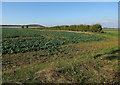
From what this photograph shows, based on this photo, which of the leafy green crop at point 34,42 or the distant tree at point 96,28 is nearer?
the leafy green crop at point 34,42

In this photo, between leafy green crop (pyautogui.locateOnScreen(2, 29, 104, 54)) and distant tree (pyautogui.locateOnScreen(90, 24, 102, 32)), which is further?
distant tree (pyautogui.locateOnScreen(90, 24, 102, 32))

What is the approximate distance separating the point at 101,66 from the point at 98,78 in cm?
168

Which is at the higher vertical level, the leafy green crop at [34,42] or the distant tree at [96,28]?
the distant tree at [96,28]

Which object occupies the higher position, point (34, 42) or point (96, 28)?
point (96, 28)

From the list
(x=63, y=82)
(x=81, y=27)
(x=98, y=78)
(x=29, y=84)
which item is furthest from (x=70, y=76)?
(x=81, y=27)

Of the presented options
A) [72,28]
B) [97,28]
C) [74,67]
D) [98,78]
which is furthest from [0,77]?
[72,28]

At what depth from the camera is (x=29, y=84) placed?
14.6 ft

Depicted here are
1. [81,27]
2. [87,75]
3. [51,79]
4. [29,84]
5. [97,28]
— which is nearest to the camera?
[29,84]

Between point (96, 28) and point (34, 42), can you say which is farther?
point (96, 28)

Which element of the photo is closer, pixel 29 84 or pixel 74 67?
pixel 29 84

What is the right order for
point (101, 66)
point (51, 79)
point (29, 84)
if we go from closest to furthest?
point (29, 84) → point (51, 79) → point (101, 66)

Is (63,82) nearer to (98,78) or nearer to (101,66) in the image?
(98,78)

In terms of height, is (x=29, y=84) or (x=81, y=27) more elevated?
(x=81, y=27)

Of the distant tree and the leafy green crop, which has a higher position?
the distant tree
